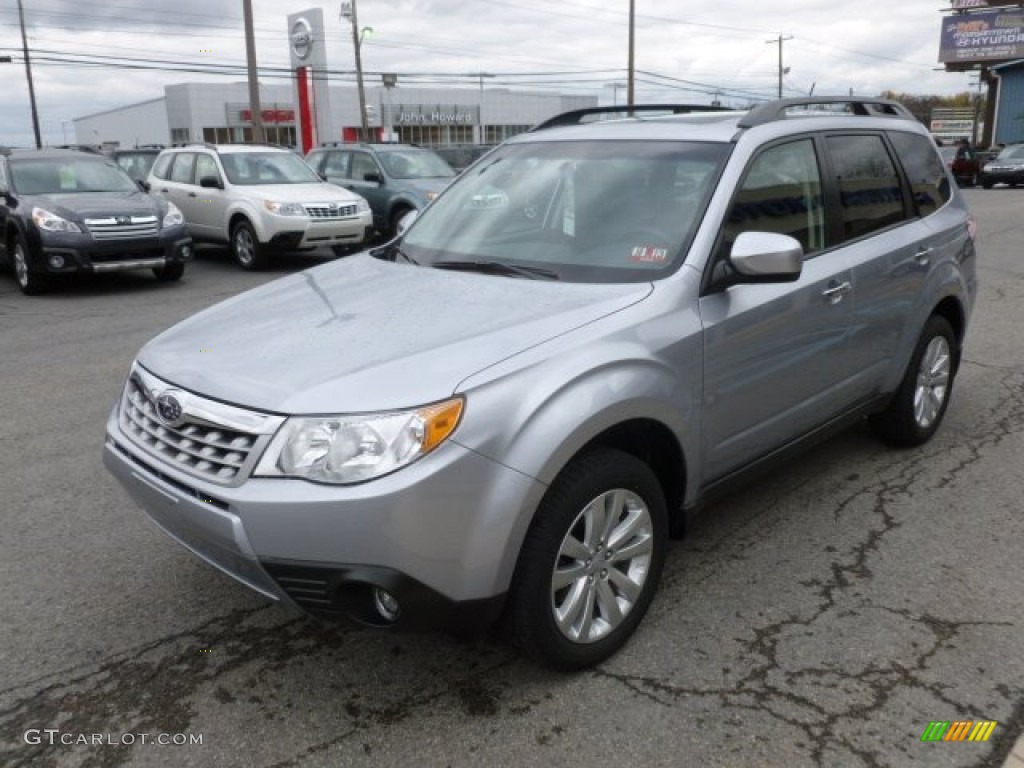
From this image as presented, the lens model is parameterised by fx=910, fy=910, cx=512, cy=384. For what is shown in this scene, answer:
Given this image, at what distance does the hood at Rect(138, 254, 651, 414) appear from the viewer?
2.53m

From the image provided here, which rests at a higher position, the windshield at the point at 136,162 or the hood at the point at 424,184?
the windshield at the point at 136,162

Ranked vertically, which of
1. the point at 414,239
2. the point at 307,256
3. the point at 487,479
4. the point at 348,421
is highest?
the point at 414,239

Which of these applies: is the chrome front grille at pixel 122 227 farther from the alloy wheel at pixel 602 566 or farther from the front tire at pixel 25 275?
the alloy wheel at pixel 602 566

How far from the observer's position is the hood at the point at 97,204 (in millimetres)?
10469

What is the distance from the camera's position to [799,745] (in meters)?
2.58

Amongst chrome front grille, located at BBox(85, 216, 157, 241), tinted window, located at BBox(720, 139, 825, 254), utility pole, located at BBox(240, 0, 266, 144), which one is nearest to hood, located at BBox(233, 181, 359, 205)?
chrome front grille, located at BBox(85, 216, 157, 241)

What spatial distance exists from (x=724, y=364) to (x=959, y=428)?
2784 mm

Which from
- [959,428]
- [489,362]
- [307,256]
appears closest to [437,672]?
[489,362]

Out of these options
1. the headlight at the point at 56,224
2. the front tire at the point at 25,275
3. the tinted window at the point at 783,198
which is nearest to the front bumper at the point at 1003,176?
the headlight at the point at 56,224

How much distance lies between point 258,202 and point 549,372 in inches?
436

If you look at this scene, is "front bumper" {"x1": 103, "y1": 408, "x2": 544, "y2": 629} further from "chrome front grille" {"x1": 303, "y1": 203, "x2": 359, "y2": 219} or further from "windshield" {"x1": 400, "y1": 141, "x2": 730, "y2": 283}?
"chrome front grille" {"x1": 303, "y1": 203, "x2": 359, "y2": 219}

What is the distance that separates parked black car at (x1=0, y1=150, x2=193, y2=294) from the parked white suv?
153 centimetres

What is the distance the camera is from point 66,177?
37.2ft

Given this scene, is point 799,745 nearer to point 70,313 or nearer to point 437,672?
point 437,672
